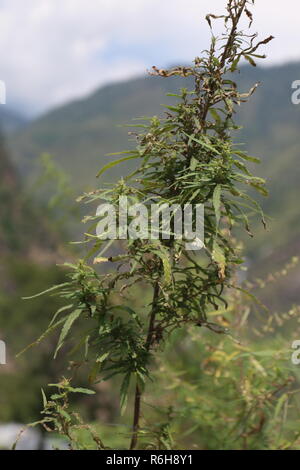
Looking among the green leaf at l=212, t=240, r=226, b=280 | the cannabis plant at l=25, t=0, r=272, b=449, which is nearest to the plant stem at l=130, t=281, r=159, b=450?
the cannabis plant at l=25, t=0, r=272, b=449

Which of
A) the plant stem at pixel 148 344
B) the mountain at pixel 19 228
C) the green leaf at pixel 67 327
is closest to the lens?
the green leaf at pixel 67 327

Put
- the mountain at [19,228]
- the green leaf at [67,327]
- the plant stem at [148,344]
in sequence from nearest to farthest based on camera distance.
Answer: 1. the green leaf at [67,327]
2. the plant stem at [148,344]
3. the mountain at [19,228]

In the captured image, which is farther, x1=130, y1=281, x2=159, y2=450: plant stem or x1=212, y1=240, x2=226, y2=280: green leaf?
x1=130, y1=281, x2=159, y2=450: plant stem

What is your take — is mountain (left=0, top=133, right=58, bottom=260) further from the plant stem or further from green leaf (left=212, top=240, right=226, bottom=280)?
green leaf (left=212, top=240, right=226, bottom=280)

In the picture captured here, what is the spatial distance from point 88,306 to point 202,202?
0.72m

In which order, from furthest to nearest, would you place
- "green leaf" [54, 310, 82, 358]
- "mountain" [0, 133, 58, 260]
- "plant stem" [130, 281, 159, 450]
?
"mountain" [0, 133, 58, 260]
"plant stem" [130, 281, 159, 450]
"green leaf" [54, 310, 82, 358]

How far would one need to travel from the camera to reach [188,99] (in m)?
2.45

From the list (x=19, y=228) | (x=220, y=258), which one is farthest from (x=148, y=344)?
(x=19, y=228)

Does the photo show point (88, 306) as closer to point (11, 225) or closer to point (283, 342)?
point (283, 342)

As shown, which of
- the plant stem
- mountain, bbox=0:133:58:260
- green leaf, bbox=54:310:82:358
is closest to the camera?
green leaf, bbox=54:310:82:358

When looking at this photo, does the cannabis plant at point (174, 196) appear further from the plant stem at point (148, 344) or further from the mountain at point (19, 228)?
the mountain at point (19, 228)

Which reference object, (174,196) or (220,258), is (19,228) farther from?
(220,258)

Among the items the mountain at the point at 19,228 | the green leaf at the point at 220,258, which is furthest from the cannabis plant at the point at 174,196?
the mountain at the point at 19,228

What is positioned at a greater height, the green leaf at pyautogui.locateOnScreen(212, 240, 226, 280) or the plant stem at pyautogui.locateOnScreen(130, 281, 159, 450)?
the green leaf at pyautogui.locateOnScreen(212, 240, 226, 280)
